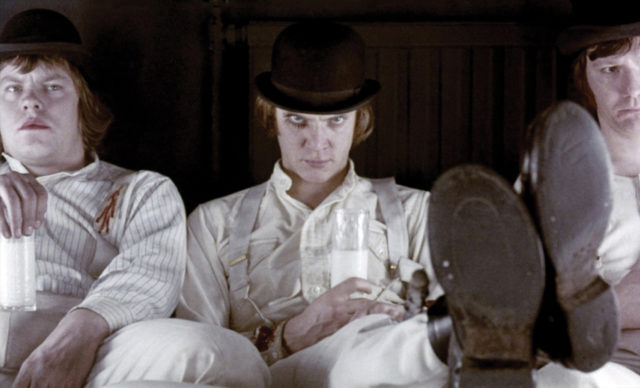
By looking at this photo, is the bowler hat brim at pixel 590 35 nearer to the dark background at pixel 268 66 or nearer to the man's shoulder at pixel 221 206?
the dark background at pixel 268 66

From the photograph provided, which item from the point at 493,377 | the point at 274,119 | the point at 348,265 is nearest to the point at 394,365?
the point at 493,377

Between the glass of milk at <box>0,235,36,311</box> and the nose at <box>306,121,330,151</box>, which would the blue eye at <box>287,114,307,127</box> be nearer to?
the nose at <box>306,121,330,151</box>

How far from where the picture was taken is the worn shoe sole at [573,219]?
39.9 inches

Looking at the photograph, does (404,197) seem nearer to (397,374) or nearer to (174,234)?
(174,234)

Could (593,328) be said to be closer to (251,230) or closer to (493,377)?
(493,377)

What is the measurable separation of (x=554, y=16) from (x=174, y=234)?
3.16ft

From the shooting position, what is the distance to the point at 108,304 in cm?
150

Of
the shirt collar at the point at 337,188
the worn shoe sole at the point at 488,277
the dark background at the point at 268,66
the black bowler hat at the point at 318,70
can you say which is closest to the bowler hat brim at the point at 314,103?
the black bowler hat at the point at 318,70

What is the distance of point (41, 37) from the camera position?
176 centimetres

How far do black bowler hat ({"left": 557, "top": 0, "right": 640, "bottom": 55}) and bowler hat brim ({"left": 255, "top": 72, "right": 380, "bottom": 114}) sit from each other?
379 millimetres

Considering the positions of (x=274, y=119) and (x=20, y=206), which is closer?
(x=20, y=206)

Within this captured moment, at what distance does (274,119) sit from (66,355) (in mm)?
673

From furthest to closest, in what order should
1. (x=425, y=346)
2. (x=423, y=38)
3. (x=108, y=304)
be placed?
(x=423, y=38) → (x=108, y=304) → (x=425, y=346)

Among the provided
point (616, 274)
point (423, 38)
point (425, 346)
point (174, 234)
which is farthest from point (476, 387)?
point (423, 38)
